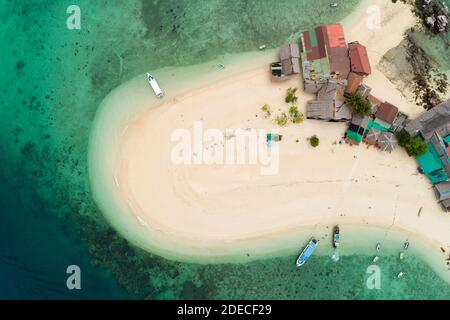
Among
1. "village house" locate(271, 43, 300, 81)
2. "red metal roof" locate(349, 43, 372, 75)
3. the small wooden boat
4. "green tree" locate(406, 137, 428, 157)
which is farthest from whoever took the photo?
the small wooden boat

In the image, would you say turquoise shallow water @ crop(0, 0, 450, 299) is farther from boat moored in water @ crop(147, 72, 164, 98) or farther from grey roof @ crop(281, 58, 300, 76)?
grey roof @ crop(281, 58, 300, 76)

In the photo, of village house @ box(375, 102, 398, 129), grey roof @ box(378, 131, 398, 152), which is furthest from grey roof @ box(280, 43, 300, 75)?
grey roof @ box(378, 131, 398, 152)

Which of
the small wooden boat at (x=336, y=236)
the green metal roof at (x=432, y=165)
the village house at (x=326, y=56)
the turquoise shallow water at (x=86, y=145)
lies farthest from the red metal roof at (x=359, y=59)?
the small wooden boat at (x=336, y=236)

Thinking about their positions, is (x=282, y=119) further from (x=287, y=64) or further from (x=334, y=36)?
(x=334, y=36)

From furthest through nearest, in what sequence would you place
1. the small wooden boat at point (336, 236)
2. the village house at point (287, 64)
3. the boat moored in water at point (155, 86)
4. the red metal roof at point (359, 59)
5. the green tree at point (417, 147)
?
the boat moored in water at point (155, 86) → the small wooden boat at point (336, 236) → the village house at point (287, 64) → the red metal roof at point (359, 59) → the green tree at point (417, 147)

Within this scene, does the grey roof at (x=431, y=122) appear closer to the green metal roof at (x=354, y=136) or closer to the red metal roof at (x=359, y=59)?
the green metal roof at (x=354, y=136)

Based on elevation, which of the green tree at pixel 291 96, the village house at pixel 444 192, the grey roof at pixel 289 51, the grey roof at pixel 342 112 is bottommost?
the village house at pixel 444 192
